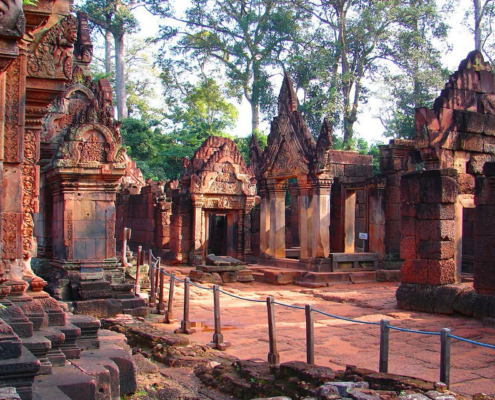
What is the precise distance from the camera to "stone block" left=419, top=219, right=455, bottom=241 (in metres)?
10.2

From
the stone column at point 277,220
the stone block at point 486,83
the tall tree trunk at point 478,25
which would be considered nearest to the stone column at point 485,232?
the stone block at point 486,83

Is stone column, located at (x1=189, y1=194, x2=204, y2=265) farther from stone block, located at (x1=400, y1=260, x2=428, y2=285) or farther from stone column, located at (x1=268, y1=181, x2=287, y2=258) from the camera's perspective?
stone block, located at (x1=400, y1=260, x2=428, y2=285)

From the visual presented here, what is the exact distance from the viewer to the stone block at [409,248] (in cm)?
1056

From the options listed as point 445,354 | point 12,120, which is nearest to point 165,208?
point 12,120

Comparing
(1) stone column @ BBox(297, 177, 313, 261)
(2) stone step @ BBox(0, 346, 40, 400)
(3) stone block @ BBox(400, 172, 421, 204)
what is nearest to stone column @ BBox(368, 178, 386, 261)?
(1) stone column @ BBox(297, 177, 313, 261)

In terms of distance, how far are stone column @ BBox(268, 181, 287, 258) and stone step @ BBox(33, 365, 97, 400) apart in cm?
1311

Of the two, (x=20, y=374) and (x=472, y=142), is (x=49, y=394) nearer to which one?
(x=20, y=374)

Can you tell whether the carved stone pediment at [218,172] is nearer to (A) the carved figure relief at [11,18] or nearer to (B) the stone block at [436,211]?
(B) the stone block at [436,211]

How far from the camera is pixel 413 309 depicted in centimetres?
1043

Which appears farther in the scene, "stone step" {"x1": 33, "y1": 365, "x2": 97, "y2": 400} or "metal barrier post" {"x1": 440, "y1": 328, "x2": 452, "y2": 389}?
"metal barrier post" {"x1": 440, "y1": 328, "x2": 452, "y2": 389}

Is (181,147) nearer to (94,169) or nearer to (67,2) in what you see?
(94,169)

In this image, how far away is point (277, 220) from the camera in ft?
57.2

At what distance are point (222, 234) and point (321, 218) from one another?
803 centimetres

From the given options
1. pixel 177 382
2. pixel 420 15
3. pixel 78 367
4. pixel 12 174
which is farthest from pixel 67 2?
pixel 420 15
